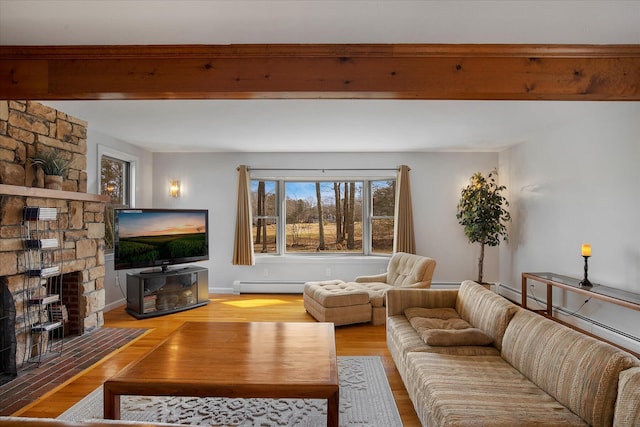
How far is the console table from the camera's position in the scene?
308cm

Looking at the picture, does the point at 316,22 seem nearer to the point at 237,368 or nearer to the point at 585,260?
the point at 237,368

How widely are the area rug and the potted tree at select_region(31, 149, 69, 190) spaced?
198 centimetres

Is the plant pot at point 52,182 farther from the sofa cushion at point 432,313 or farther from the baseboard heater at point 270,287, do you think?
the sofa cushion at point 432,313

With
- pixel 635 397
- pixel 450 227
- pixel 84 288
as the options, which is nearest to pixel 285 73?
pixel 635 397

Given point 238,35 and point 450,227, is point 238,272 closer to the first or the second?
point 450,227

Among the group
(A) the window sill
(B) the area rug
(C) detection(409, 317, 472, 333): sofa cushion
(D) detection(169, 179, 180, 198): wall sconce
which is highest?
(D) detection(169, 179, 180, 198): wall sconce

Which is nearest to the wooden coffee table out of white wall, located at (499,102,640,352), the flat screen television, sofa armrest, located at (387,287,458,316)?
sofa armrest, located at (387,287,458,316)

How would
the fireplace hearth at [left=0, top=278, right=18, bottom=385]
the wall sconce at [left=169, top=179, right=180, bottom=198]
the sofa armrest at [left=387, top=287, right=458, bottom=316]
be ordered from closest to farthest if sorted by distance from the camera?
1. the fireplace hearth at [left=0, top=278, right=18, bottom=385]
2. the sofa armrest at [left=387, top=287, right=458, bottom=316]
3. the wall sconce at [left=169, top=179, right=180, bottom=198]

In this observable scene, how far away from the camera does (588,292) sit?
136 inches

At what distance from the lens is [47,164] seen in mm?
3559

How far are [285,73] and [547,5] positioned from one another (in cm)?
147

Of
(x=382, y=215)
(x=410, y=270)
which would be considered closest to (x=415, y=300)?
(x=410, y=270)

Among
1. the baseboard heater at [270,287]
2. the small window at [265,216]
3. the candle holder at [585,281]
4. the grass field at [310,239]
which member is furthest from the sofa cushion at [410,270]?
the small window at [265,216]

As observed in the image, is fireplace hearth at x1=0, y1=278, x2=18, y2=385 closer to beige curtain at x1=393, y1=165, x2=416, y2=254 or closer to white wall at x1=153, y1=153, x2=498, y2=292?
white wall at x1=153, y1=153, x2=498, y2=292
